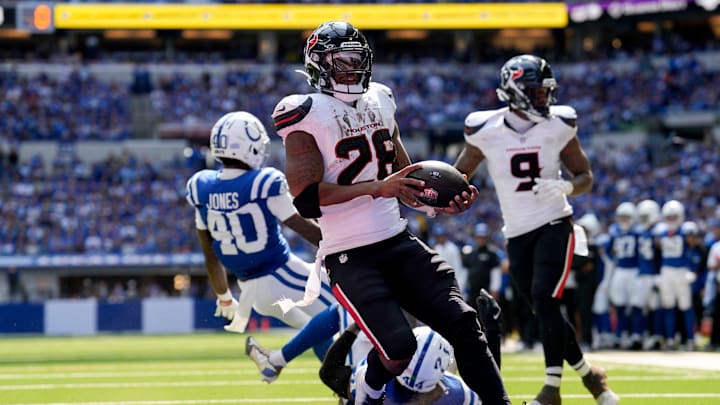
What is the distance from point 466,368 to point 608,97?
3354cm

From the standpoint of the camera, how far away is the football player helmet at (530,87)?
23.5 ft

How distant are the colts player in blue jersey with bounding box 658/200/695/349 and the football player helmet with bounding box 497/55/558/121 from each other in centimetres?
765

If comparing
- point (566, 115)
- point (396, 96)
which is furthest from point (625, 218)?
point (396, 96)

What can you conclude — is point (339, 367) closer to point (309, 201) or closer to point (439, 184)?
point (309, 201)

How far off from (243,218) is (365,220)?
2365mm

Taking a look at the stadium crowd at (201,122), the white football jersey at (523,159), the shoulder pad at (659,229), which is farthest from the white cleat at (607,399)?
the stadium crowd at (201,122)

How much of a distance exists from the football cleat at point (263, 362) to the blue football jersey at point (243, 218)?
25.9 inches

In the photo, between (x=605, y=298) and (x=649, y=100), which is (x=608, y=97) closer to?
(x=649, y=100)

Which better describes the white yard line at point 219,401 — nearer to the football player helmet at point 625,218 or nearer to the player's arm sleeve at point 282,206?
the player's arm sleeve at point 282,206

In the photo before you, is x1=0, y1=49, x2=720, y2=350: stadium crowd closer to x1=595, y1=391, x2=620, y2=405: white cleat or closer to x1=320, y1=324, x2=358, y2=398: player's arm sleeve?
x1=595, y1=391, x2=620, y2=405: white cleat

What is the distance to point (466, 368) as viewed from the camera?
500cm

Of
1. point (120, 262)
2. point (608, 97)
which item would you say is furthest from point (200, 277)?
point (608, 97)

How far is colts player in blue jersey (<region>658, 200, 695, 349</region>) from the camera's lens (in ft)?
46.9

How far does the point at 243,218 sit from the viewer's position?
24.7 ft
